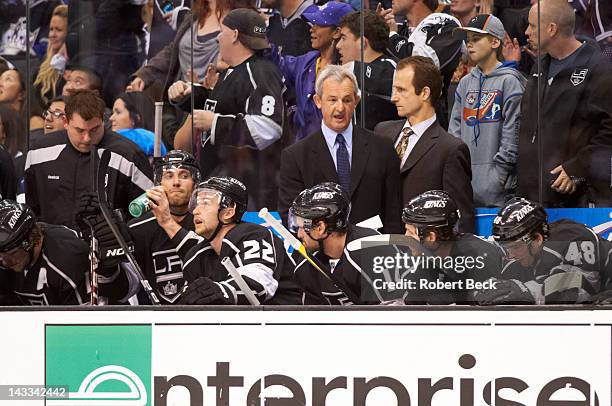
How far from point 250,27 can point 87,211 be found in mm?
1534

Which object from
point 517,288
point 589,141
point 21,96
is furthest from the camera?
point 21,96

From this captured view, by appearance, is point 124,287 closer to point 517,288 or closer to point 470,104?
point 517,288

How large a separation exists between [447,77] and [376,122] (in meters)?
0.37

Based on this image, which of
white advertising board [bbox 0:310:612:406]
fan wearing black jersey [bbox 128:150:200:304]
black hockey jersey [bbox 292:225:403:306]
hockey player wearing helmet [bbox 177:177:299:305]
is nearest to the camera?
white advertising board [bbox 0:310:612:406]

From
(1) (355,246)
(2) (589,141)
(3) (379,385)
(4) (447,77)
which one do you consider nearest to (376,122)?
(4) (447,77)

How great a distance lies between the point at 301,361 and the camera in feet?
13.6

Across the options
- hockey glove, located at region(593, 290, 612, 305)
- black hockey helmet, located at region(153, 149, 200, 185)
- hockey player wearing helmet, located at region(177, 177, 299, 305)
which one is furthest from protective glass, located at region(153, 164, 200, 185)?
hockey glove, located at region(593, 290, 612, 305)

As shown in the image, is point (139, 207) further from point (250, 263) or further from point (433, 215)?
point (433, 215)

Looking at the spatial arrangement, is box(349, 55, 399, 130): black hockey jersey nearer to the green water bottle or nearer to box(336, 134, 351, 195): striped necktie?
box(336, 134, 351, 195): striped necktie

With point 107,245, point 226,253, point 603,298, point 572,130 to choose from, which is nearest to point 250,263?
point 226,253

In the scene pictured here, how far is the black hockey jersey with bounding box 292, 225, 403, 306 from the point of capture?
4.15 meters

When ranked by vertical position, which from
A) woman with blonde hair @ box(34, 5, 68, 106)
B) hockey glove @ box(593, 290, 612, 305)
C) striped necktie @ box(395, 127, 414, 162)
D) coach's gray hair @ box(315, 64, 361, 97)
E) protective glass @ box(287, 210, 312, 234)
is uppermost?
woman with blonde hair @ box(34, 5, 68, 106)

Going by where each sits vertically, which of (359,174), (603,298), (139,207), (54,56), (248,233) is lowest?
(603,298)

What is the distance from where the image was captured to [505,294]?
13.3 ft
